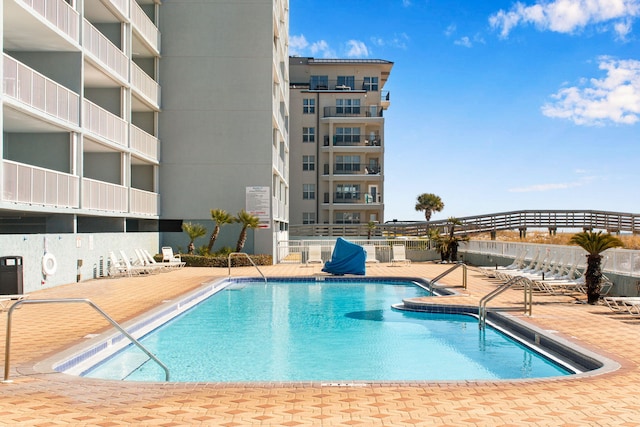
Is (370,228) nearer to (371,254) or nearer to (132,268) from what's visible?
(371,254)

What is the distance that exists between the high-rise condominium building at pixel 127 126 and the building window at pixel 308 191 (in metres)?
15.0

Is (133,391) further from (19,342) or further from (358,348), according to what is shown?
(358,348)

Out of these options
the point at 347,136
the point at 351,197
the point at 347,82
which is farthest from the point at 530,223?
the point at 347,82

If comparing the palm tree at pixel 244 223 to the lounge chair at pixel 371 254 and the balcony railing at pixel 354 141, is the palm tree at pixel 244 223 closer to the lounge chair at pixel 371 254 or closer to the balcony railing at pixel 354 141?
the lounge chair at pixel 371 254

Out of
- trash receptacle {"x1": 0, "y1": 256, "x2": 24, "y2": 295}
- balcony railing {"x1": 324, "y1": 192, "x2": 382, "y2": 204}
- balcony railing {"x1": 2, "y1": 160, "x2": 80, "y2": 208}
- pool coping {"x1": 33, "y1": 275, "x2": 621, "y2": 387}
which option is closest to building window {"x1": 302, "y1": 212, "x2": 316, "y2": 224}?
balcony railing {"x1": 324, "y1": 192, "x2": 382, "y2": 204}

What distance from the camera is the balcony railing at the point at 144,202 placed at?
2702 cm

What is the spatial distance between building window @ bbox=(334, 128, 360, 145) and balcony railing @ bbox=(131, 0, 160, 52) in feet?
79.9

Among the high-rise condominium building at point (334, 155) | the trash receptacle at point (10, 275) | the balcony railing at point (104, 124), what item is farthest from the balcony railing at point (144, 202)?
the high-rise condominium building at point (334, 155)

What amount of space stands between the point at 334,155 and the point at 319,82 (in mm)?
7248

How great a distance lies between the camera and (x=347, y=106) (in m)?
53.2

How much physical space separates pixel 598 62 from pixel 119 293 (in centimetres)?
2160

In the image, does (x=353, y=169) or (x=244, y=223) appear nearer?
(x=244, y=223)

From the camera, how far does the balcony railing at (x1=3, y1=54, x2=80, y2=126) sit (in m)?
16.2

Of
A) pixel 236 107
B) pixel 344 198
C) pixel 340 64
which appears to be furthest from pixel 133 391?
pixel 340 64
